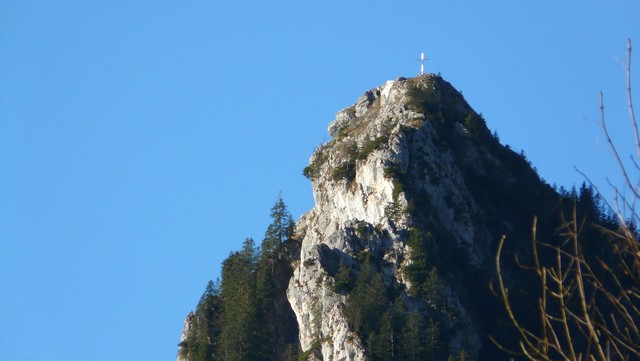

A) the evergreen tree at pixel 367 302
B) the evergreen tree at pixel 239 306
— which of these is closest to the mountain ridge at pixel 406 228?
the evergreen tree at pixel 367 302

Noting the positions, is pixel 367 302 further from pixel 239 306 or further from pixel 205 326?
pixel 205 326

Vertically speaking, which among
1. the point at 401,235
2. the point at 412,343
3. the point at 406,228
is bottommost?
the point at 412,343

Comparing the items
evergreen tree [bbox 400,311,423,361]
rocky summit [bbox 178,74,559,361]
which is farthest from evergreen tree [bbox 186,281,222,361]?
evergreen tree [bbox 400,311,423,361]

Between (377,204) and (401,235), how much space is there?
4.55m

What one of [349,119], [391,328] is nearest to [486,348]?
[391,328]

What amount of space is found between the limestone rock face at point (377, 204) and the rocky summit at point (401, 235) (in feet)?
0.34

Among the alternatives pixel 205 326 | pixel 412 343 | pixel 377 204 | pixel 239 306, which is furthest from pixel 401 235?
pixel 205 326

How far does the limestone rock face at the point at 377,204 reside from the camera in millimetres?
80125

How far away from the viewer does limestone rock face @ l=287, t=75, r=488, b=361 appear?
80.1 m

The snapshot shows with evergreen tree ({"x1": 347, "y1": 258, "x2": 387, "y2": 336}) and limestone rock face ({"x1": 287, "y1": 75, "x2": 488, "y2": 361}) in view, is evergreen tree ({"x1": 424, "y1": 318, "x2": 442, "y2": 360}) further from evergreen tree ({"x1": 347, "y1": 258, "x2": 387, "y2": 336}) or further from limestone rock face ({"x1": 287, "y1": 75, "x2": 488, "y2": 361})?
evergreen tree ({"x1": 347, "y1": 258, "x2": 387, "y2": 336})

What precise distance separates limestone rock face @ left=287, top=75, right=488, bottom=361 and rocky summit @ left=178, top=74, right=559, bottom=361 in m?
0.10

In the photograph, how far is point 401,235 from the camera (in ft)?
275

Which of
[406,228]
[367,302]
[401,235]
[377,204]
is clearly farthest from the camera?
[377,204]

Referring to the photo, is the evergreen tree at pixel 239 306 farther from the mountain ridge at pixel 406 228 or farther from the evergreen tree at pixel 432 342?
the evergreen tree at pixel 432 342
